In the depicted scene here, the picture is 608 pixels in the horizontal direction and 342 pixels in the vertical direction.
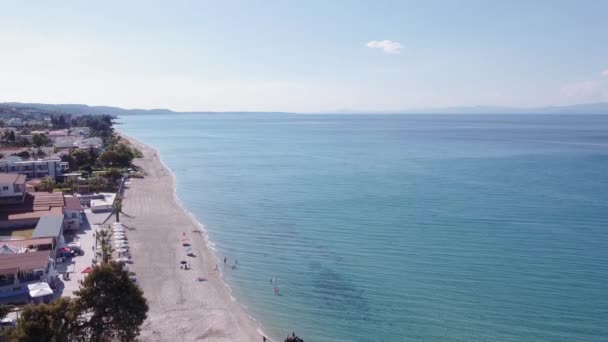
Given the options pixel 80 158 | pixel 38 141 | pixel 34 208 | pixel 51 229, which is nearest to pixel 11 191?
pixel 34 208

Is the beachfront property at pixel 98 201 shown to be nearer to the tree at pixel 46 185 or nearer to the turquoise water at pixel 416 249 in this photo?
→ the tree at pixel 46 185

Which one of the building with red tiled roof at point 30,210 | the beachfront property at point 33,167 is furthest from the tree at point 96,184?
the building with red tiled roof at point 30,210

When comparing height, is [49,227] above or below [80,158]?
below

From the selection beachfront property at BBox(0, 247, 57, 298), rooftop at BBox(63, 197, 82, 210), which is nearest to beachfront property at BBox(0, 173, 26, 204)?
rooftop at BBox(63, 197, 82, 210)

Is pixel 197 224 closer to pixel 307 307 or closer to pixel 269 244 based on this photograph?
pixel 269 244

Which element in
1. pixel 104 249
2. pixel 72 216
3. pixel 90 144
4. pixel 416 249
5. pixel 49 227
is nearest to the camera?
pixel 104 249

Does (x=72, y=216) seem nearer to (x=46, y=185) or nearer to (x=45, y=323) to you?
(x=46, y=185)

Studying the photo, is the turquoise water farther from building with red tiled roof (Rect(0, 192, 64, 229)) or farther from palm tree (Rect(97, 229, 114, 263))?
building with red tiled roof (Rect(0, 192, 64, 229))

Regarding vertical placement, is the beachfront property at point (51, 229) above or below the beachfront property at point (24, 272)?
above
